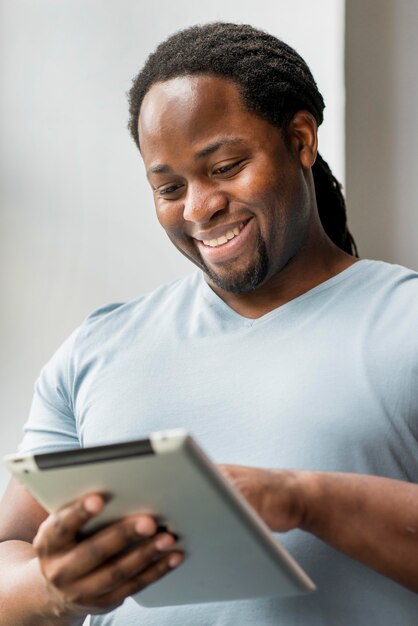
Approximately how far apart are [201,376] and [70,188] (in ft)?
2.60

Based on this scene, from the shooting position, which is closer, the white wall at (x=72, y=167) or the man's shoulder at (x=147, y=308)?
the man's shoulder at (x=147, y=308)

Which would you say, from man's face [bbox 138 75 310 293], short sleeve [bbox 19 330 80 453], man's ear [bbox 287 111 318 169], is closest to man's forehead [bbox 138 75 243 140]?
man's face [bbox 138 75 310 293]

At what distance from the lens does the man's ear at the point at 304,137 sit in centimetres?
145

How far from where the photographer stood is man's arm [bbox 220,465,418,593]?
1080mm

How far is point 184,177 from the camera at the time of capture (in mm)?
1377

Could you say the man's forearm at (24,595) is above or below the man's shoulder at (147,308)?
below

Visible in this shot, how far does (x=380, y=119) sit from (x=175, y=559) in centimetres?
119

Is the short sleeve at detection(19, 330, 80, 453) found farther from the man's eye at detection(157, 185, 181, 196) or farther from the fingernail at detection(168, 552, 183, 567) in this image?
the fingernail at detection(168, 552, 183, 567)

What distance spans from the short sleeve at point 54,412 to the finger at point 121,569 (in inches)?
18.6

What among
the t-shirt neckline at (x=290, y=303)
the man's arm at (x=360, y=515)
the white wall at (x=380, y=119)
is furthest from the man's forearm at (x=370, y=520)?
the white wall at (x=380, y=119)

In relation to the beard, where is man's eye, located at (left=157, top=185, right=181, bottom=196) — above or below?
above

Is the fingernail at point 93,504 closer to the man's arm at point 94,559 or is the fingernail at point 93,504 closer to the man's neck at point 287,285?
the man's arm at point 94,559

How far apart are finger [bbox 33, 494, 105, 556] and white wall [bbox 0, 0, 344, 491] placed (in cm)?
104

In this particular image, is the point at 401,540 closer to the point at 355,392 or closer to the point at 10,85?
the point at 355,392
